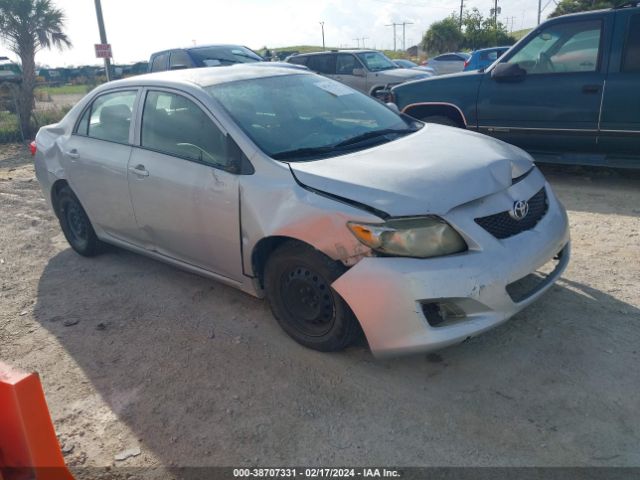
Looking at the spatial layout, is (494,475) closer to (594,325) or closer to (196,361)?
(594,325)

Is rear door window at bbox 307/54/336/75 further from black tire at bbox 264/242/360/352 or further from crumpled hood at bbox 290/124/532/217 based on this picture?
black tire at bbox 264/242/360/352

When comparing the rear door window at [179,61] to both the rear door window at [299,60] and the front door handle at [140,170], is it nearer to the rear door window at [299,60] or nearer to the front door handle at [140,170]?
the rear door window at [299,60]

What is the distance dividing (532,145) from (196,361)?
4.79 metres

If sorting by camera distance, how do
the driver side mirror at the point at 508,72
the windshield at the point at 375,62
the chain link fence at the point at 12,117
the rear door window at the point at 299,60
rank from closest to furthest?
the driver side mirror at the point at 508,72 < the windshield at the point at 375,62 < the chain link fence at the point at 12,117 < the rear door window at the point at 299,60

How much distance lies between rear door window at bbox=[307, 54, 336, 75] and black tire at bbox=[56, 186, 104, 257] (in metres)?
9.27

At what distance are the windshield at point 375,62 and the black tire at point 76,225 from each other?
8.95 metres

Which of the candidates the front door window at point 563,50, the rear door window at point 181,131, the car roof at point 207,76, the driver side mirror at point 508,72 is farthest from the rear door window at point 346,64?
the rear door window at point 181,131

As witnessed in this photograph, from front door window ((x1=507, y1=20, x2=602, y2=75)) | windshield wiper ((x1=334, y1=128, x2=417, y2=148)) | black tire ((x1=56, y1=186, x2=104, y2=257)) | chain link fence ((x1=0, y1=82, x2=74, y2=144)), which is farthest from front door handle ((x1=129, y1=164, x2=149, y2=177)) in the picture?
chain link fence ((x1=0, y1=82, x2=74, y2=144))

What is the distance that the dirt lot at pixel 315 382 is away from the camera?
2604 millimetres

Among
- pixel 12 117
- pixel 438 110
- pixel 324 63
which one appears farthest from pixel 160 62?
pixel 438 110

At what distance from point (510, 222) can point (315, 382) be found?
1.41m

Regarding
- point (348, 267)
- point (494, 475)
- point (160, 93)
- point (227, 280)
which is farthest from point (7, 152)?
point (494, 475)

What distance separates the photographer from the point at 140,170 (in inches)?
162

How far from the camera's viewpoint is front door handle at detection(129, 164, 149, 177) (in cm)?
407
